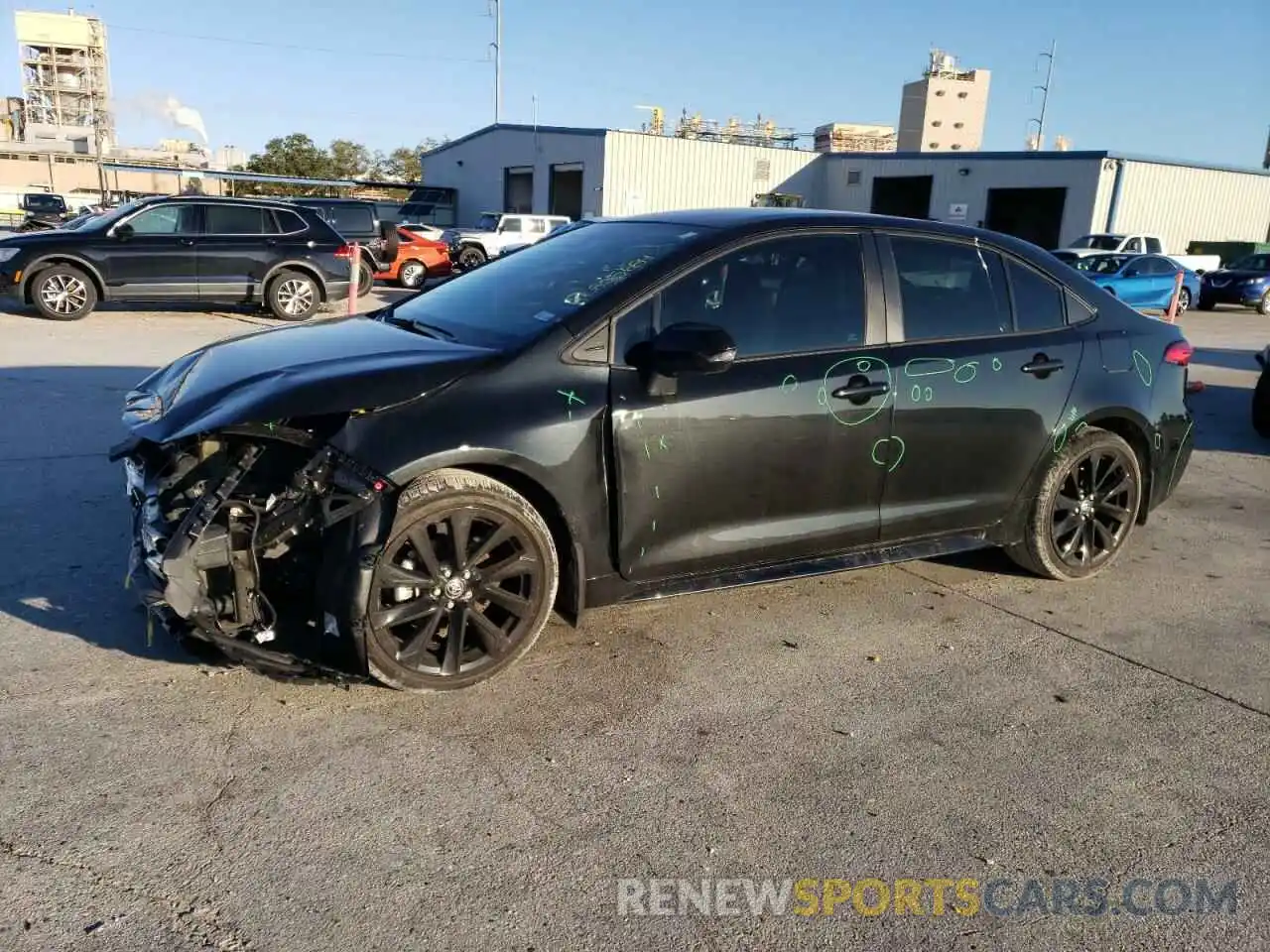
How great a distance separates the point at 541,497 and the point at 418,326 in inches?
43.7

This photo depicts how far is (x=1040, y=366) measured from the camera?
4.64 m

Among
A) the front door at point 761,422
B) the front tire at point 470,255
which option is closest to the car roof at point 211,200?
the front tire at point 470,255

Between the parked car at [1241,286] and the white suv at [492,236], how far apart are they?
17.6m

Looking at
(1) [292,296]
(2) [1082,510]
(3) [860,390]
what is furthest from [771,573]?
(1) [292,296]

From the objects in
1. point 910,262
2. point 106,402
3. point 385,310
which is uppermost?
point 910,262

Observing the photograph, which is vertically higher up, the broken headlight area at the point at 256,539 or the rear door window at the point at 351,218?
the rear door window at the point at 351,218

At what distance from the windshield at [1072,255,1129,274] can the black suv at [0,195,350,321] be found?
15.9m

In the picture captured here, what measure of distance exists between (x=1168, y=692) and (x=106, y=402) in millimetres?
7656

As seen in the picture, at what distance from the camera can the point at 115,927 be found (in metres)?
2.37

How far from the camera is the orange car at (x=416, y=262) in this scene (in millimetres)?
22344

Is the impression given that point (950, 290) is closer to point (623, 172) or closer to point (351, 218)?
point (351, 218)

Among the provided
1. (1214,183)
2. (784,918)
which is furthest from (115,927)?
(1214,183)

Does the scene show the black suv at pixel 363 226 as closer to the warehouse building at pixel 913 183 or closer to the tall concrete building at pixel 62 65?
the warehouse building at pixel 913 183

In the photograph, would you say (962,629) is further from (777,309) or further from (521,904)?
(521,904)
